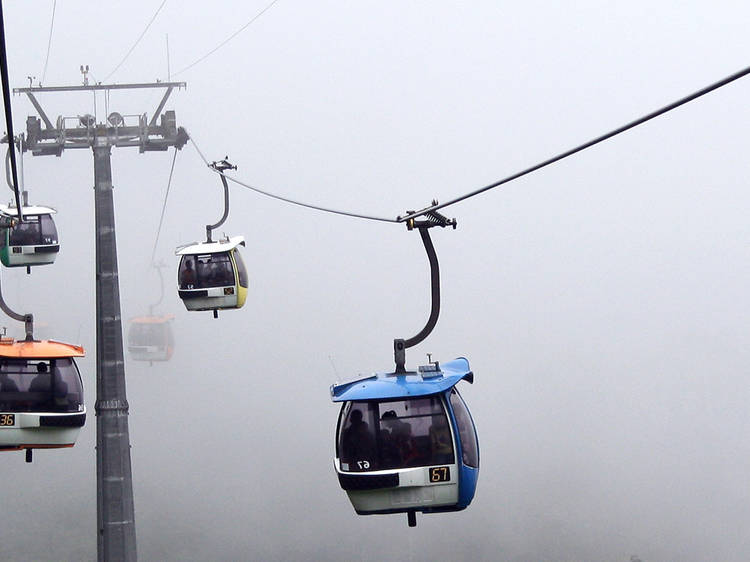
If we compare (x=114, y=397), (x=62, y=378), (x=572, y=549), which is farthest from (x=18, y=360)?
(x=572, y=549)

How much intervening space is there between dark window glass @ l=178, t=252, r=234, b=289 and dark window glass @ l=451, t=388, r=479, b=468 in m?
11.0

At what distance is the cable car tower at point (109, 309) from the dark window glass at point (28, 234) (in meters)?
2.31

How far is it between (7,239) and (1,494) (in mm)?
107140

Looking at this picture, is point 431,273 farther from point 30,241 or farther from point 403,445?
point 30,241

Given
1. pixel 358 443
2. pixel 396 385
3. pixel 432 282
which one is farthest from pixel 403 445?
pixel 432 282

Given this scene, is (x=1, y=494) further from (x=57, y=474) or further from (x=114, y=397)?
(x=114, y=397)

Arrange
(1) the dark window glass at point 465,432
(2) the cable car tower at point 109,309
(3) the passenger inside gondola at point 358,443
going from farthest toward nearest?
1. (2) the cable car tower at point 109,309
2. (1) the dark window glass at point 465,432
3. (3) the passenger inside gondola at point 358,443

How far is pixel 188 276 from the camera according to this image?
80.2ft

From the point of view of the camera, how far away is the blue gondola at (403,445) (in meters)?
13.5

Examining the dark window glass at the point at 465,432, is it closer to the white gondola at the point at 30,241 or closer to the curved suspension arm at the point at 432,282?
the curved suspension arm at the point at 432,282

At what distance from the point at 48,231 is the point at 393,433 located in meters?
15.6

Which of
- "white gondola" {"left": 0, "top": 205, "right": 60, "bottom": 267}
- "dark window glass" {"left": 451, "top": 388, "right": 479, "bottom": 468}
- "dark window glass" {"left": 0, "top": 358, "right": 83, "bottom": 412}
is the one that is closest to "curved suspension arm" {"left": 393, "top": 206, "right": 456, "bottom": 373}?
"dark window glass" {"left": 451, "top": 388, "right": 479, "bottom": 468}

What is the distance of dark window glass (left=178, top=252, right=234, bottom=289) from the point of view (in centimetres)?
2441

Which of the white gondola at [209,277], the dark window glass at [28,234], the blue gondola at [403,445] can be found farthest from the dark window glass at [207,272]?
the blue gondola at [403,445]
